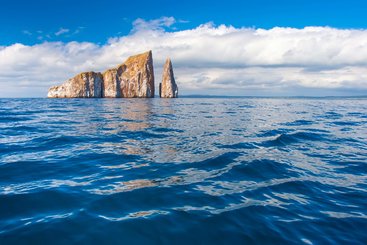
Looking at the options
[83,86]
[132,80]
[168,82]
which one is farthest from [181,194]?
[168,82]

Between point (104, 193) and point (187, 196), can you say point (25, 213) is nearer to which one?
point (104, 193)

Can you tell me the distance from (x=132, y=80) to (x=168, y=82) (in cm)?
2252

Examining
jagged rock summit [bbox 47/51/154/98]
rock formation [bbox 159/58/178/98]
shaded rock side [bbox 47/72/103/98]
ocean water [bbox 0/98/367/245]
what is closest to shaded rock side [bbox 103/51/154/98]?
jagged rock summit [bbox 47/51/154/98]

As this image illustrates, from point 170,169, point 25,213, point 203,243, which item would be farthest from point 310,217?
point 25,213

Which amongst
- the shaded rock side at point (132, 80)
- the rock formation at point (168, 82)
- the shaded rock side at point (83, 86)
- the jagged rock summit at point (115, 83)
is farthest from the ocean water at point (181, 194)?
the rock formation at point (168, 82)

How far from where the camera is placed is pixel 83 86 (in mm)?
139375

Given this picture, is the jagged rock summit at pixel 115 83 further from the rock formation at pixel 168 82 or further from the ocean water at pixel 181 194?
the ocean water at pixel 181 194

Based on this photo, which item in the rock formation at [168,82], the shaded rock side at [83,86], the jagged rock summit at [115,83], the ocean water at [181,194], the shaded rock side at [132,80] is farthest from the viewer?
the rock formation at [168,82]

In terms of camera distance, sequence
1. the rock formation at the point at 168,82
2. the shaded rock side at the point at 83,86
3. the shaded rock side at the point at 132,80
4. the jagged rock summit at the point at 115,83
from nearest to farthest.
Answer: the shaded rock side at the point at 83,86
the jagged rock summit at the point at 115,83
the shaded rock side at the point at 132,80
the rock formation at the point at 168,82

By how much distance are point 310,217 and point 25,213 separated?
250 inches

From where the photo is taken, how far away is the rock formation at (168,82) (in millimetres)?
153250

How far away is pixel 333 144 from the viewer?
45.9 ft

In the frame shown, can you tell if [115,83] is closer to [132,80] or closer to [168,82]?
[132,80]

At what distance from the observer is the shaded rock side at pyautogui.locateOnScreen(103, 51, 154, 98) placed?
14212 cm
